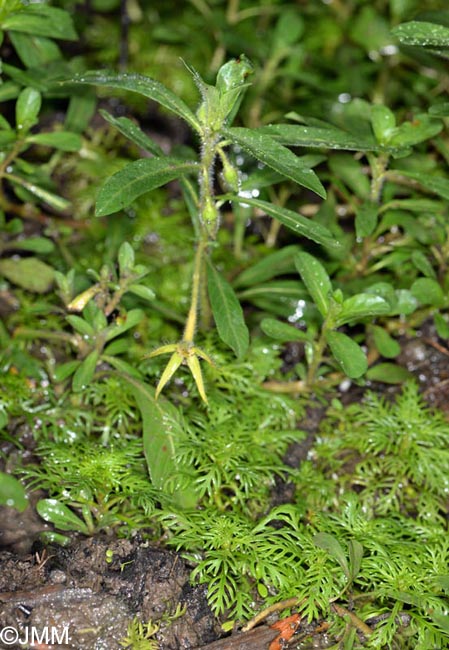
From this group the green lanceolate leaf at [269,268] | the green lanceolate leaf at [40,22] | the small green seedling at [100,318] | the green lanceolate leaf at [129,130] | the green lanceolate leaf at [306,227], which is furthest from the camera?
the green lanceolate leaf at [269,268]

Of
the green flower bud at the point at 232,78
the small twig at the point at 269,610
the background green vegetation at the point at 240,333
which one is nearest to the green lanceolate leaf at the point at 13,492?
the background green vegetation at the point at 240,333

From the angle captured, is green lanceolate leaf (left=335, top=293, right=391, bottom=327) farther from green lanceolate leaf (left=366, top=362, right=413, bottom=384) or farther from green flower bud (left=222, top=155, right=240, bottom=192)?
Result: green flower bud (left=222, top=155, right=240, bottom=192)

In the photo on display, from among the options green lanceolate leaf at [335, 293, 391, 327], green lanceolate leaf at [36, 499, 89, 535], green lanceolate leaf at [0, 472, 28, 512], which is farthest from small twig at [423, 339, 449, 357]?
green lanceolate leaf at [0, 472, 28, 512]

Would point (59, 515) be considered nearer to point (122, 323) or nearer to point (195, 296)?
point (122, 323)

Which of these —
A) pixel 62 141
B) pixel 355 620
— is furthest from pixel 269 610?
pixel 62 141

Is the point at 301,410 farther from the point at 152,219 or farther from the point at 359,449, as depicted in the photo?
the point at 152,219

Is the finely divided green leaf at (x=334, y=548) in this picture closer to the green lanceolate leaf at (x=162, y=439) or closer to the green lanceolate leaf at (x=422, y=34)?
the green lanceolate leaf at (x=162, y=439)
